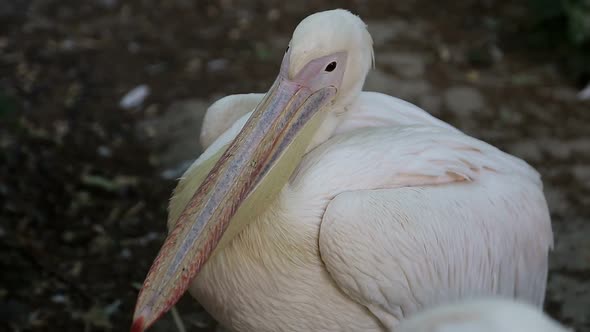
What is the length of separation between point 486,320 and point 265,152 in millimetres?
1300

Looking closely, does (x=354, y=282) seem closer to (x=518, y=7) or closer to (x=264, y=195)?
(x=264, y=195)

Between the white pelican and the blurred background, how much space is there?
226cm

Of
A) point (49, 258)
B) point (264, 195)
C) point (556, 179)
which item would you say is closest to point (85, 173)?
point (49, 258)

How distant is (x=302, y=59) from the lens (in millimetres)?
2568

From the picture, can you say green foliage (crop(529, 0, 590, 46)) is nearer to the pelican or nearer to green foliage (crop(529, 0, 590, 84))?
green foliage (crop(529, 0, 590, 84))

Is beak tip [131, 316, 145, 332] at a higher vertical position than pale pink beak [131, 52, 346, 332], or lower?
lower

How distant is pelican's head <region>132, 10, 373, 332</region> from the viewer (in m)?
2.35

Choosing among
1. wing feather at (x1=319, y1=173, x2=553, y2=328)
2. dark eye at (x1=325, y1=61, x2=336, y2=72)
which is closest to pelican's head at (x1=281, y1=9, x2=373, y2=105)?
dark eye at (x1=325, y1=61, x2=336, y2=72)

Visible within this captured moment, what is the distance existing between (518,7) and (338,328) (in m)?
3.76

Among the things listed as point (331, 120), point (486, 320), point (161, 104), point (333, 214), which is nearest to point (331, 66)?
point (331, 120)

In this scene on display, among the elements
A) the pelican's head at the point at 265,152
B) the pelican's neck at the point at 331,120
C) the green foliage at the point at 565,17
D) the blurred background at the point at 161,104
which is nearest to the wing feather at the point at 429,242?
the pelican's head at the point at 265,152

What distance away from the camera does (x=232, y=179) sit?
96.3 inches

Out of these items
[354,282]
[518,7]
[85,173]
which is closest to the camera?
[354,282]

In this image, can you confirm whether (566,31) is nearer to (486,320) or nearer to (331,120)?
(331,120)
